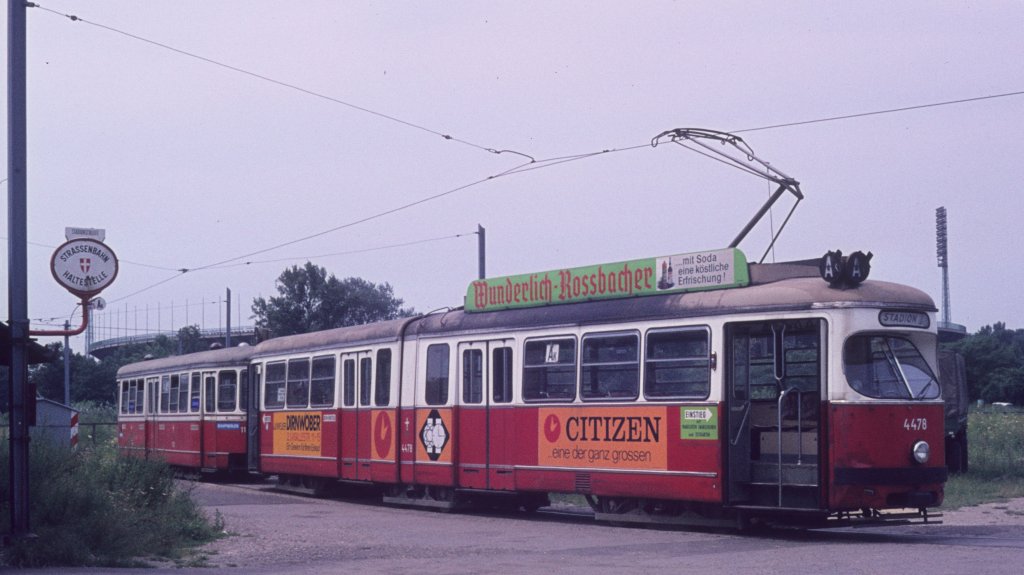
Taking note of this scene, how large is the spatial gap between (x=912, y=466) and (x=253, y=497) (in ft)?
43.8

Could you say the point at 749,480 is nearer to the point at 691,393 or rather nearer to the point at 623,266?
the point at 691,393

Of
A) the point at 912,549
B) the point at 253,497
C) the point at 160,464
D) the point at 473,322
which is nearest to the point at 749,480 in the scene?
the point at 912,549

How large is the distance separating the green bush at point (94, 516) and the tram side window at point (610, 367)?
507 cm

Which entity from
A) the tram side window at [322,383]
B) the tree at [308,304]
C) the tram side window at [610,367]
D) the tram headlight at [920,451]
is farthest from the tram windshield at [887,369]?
the tree at [308,304]

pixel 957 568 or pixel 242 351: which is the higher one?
pixel 242 351

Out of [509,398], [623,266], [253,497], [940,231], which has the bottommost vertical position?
[253,497]

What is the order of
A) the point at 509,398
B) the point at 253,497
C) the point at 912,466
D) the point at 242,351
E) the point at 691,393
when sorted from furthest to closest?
1. the point at 242,351
2. the point at 253,497
3. the point at 509,398
4. the point at 691,393
5. the point at 912,466

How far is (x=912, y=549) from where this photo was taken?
13289 mm

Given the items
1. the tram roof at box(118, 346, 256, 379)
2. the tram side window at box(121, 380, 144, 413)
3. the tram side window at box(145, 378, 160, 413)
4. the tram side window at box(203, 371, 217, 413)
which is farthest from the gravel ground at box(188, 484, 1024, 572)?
the tram side window at box(121, 380, 144, 413)

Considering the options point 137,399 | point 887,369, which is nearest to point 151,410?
point 137,399

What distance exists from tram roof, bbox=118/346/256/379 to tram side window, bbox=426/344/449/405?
772 cm

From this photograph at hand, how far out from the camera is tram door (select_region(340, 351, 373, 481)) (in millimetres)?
21953

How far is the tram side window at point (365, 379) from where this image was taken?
2195 centimetres

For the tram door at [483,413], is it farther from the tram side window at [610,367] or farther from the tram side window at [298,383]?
the tram side window at [298,383]
